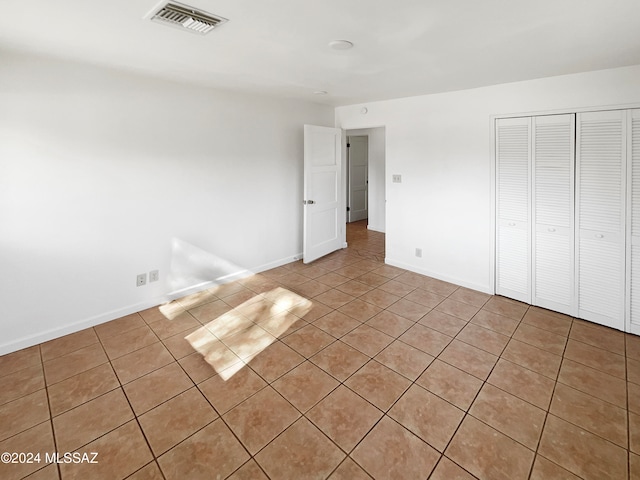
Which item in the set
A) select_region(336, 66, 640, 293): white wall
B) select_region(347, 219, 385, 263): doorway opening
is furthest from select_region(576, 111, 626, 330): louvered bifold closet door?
select_region(347, 219, 385, 263): doorway opening

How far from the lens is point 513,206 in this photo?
358 centimetres

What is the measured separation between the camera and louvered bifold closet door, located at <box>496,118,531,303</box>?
345cm

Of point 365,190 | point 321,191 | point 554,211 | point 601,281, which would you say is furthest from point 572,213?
point 365,190

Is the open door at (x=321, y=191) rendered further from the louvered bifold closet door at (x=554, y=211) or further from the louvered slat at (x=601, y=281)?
the louvered slat at (x=601, y=281)

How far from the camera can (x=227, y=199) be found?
→ 4.12 meters

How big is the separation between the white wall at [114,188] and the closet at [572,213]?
297 centimetres

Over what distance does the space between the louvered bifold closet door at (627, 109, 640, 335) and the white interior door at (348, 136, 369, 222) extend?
5470 millimetres

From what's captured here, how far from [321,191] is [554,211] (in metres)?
2.92

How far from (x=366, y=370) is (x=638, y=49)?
3080 millimetres

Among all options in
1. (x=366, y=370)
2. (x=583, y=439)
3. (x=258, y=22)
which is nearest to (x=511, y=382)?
(x=583, y=439)

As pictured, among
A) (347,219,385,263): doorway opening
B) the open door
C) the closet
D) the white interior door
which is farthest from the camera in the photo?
the white interior door

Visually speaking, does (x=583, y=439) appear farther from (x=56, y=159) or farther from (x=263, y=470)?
(x=56, y=159)

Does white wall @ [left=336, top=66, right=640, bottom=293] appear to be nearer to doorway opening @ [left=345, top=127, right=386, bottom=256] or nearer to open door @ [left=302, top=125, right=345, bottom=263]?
open door @ [left=302, top=125, right=345, bottom=263]

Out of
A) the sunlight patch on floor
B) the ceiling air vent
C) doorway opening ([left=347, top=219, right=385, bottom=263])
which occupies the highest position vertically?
the ceiling air vent
